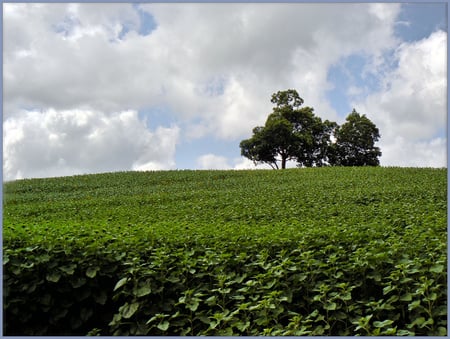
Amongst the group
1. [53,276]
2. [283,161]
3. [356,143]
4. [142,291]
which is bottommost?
[142,291]

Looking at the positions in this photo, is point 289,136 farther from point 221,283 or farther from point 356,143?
point 221,283

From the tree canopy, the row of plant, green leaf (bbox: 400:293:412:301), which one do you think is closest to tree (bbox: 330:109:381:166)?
the tree canopy

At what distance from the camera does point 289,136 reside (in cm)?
2791

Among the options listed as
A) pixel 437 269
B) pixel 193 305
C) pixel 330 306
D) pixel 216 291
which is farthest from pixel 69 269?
pixel 437 269

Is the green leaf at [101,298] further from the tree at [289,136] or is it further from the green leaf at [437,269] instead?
the tree at [289,136]

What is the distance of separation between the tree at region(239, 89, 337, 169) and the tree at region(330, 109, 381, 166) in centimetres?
90

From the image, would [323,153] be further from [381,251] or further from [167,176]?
[381,251]

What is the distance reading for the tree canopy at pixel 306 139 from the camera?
91.7ft

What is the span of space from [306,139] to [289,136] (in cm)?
118

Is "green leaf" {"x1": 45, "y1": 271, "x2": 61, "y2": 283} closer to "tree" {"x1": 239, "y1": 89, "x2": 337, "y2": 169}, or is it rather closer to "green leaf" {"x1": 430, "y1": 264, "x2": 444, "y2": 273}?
"green leaf" {"x1": 430, "y1": 264, "x2": 444, "y2": 273}

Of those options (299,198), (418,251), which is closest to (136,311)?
(418,251)

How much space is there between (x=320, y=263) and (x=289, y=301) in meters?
0.56

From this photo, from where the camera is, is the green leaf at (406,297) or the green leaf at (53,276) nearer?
the green leaf at (406,297)

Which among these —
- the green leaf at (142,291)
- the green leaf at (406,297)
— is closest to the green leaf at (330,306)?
the green leaf at (406,297)
